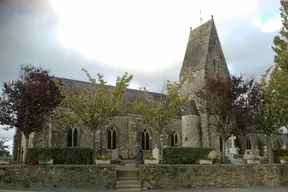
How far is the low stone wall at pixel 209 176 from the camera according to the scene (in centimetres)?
1627

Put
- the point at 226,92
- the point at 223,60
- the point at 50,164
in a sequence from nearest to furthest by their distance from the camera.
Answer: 1. the point at 50,164
2. the point at 226,92
3. the point at 223,60

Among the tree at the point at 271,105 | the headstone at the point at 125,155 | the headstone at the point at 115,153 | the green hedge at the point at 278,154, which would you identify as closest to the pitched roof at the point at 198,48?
the tree at the point at 271,105

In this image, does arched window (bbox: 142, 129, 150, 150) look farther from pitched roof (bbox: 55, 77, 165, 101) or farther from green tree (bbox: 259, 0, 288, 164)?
green tree (bbox: 259, 0, 288, 164)

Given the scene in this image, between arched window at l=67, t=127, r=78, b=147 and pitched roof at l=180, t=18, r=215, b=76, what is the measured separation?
1595 centimetres

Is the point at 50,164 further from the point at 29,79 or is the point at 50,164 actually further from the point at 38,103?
the point at 29,79

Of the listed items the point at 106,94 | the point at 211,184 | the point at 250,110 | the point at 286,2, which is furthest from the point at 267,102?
the point at 106,94

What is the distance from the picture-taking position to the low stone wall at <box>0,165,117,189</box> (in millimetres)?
15227

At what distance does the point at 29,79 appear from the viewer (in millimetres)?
19594

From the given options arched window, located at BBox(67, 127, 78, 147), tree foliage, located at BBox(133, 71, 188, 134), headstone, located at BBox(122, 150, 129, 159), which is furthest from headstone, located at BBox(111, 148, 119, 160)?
tree foliage, located at BBox(133, 71, 188, 134)

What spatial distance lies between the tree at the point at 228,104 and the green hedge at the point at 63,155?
10.3 metres

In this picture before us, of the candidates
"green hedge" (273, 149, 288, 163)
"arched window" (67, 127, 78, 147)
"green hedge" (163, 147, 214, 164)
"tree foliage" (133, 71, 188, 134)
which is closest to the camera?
"green hedge" (163, 147, 214, 164)

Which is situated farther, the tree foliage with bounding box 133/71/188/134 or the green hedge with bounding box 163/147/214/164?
the tree foliage with bounding box 133/71/188/134

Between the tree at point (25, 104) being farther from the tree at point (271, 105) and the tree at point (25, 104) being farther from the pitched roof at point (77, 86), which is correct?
the tree at point (271, 105)

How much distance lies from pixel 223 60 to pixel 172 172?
23.1 m
